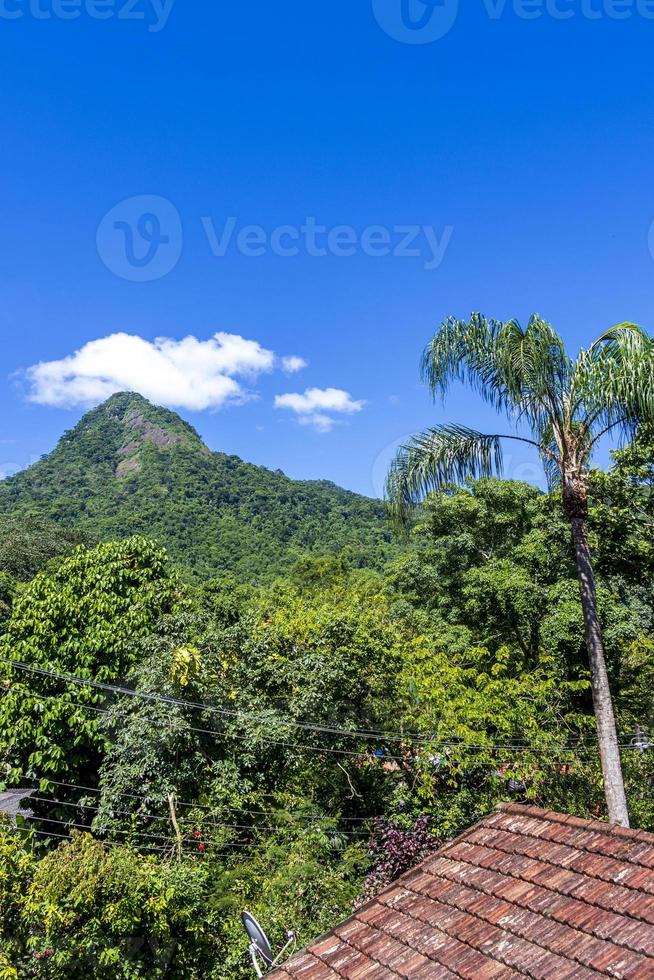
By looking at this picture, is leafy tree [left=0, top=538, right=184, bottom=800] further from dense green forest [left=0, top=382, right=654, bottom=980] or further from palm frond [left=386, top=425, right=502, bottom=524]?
palm frond [left=386, top=425, right=502, bottom=524]

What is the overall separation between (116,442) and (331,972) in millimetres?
97167

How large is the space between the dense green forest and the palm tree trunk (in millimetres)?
1756

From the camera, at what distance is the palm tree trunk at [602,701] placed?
7.33 metres

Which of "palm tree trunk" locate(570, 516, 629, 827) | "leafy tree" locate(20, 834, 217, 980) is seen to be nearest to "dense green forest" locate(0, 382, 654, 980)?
"leafy tree" locate(20, 834, 217, 980)

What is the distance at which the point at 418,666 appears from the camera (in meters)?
13.4

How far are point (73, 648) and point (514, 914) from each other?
39.8 feet

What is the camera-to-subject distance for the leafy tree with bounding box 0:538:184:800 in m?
13.1

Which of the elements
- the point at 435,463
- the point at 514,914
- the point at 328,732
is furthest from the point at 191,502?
the point at 514,914

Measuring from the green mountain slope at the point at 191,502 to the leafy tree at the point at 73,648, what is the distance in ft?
66.1

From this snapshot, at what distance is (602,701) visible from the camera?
7.59 m

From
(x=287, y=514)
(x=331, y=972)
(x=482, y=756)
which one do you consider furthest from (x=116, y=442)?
(x=331, y=972)

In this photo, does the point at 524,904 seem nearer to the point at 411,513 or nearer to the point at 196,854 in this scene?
the point at 411,513

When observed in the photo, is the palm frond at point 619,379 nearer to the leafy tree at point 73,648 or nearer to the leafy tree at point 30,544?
the leafy tree at point 73,648

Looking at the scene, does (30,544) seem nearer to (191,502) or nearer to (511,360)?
(191,502)
